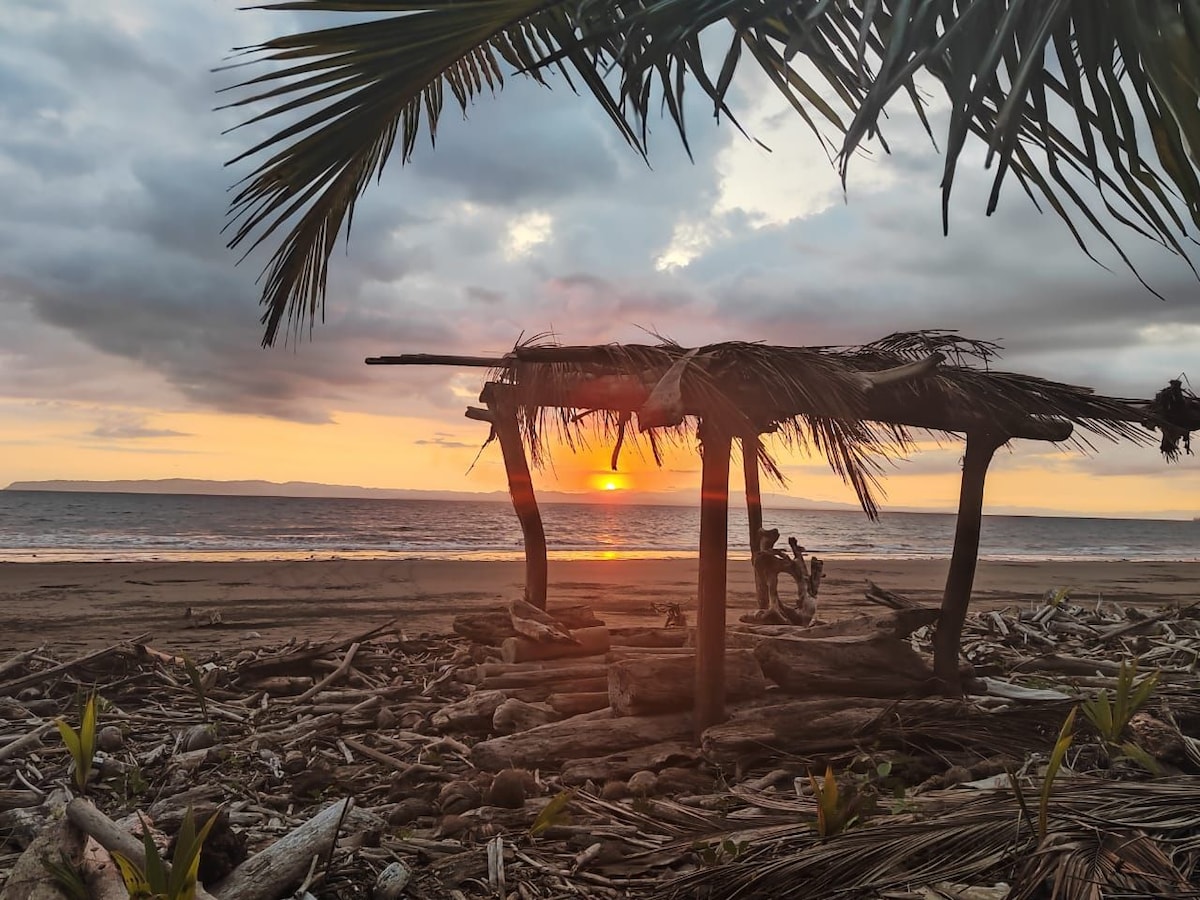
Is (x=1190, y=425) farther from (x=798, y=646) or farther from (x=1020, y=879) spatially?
(x=1020, y=879)

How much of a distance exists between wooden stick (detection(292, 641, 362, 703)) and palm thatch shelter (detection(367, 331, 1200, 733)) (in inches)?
124

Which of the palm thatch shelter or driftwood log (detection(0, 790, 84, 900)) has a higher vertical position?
the palm thatch shelter

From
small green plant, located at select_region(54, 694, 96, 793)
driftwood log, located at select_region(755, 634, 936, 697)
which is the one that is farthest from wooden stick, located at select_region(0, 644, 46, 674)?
driftwood log, located at select_region(755, 634, 936, 697)

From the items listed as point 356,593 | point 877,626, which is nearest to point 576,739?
point 877,626

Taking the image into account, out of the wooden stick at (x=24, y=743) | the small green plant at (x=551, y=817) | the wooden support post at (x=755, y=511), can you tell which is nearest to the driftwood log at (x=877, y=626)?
the wooden support post at (x=755, y=511)

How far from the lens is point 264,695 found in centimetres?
730

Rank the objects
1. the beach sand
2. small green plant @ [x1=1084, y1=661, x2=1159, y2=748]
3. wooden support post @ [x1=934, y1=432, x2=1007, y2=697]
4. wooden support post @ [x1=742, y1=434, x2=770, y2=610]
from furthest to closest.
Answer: the beach sand
wooden support post @ [x1=742, y1=434, x2=770, y2=610]
wooden support post @ [x1=934, y1=432, x2=1007, y2=697]
small green plant @ [x1=1084, y1=661, x2=1159, y2=748]

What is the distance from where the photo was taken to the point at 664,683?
6020 mm

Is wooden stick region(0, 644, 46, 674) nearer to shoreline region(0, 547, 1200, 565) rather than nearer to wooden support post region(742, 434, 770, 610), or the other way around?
wooden support post region(742, 434, 770, 610)

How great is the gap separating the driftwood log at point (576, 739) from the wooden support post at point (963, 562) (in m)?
2.48

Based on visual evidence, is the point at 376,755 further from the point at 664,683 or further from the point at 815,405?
the point at 815,405

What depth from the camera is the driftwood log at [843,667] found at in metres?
6.36

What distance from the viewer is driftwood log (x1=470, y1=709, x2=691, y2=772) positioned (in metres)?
5.51

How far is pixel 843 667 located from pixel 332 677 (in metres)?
4.85
